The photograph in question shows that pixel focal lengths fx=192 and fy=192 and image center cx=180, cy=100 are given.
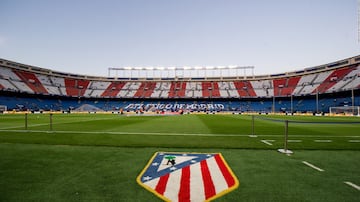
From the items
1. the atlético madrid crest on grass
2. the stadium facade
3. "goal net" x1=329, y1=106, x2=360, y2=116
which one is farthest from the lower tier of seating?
the atlético madrid crest on grass

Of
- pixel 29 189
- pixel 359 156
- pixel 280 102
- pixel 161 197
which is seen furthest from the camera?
pixel 280 102

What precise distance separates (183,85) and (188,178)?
77777 millimetres

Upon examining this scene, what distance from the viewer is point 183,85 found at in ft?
267

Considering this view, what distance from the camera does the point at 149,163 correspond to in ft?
16.5

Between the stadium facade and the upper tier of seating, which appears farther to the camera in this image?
the upper tier of seating

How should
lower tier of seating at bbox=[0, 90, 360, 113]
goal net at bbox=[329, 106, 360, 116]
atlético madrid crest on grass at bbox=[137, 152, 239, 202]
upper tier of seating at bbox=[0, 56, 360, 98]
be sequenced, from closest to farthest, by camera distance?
atlético madrid crest on grass at bbox=[137, 152, 239, 202] < goal net at bbox=[329, 106, 360, 116] < lower tier of seating at bbox=[0, 90, 360, 113] < upper tier of seating at bbox=[0, 56, 360, 98]

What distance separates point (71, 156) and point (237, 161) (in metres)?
4.86

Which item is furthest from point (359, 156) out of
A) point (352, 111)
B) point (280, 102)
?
point (280, 102)

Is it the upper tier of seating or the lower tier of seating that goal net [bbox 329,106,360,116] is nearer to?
the lower tier of seating

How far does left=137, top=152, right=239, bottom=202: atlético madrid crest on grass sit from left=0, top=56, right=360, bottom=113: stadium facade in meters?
60.1

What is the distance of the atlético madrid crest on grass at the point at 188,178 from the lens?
320cm

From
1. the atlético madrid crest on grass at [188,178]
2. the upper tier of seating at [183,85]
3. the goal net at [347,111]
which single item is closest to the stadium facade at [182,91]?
the upper tier of seating at [183,85]

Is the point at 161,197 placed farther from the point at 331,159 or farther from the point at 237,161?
the point at 331,159

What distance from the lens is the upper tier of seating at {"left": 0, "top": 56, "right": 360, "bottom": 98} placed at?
Result: 5619 centimetres
